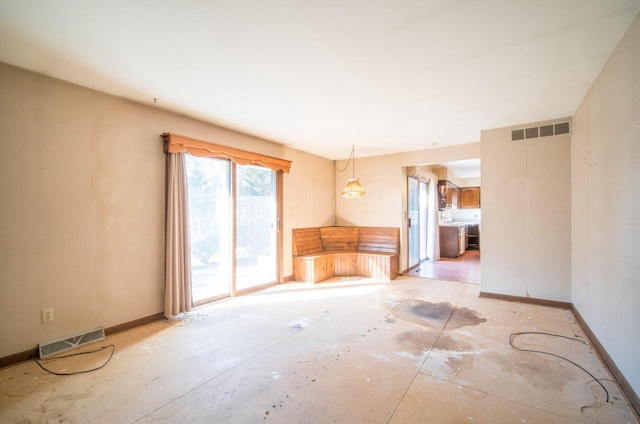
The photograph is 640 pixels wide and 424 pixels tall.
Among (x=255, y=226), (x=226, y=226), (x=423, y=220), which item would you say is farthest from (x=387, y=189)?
(x=226, y=226)

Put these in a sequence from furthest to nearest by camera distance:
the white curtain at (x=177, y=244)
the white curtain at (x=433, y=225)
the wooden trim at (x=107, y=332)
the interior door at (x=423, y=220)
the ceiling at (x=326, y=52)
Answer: the white curtain at (x=433, y=225), the interior door at (x=423, y=220), the white curtain at (x=177, y=244), the wooden trim at (x=107, y=332), the ceiling at (x=326, y=52)

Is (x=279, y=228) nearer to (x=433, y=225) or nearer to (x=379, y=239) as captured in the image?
(x=379, y=239)

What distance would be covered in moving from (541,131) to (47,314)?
6406 millimetres

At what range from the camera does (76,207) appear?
2.86m

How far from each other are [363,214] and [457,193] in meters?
5.13

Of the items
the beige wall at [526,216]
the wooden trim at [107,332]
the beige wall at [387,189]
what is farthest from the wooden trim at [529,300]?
the wooden trim at [107,332]

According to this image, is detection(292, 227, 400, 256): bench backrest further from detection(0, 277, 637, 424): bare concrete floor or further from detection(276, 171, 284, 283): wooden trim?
detection(0, 277, 637, 424): bare concrete floor

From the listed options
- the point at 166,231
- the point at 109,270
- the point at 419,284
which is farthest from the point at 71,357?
the point at 419,284

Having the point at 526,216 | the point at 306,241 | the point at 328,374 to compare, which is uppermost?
the point at 526,216

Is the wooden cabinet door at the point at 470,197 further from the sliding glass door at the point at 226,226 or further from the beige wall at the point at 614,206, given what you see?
the sliding glass door at the point at 226,226

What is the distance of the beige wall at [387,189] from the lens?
570 cm

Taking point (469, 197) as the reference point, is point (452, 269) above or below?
below

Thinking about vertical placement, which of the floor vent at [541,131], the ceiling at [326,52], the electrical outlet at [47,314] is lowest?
the electrical outlet at [47,314]

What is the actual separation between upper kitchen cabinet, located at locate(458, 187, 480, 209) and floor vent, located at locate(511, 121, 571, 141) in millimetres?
6021
